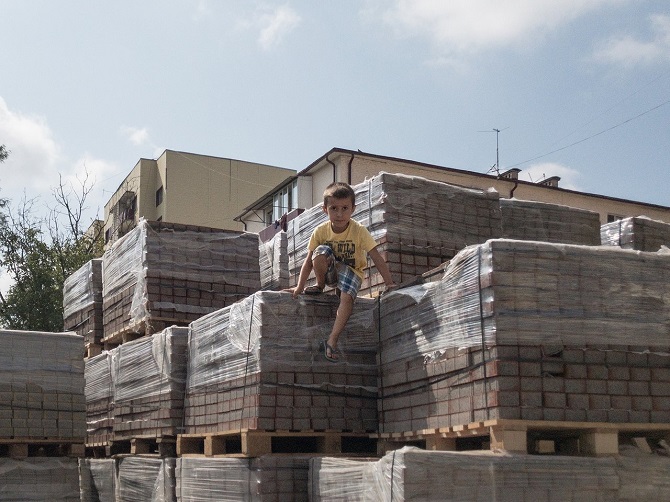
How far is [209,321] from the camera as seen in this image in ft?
21.6

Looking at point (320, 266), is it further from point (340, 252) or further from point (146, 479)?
point (146, 479)

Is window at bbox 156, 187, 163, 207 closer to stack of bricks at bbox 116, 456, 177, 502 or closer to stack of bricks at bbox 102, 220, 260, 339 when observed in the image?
stack of bricks at bbox 102, 220, 260, 339

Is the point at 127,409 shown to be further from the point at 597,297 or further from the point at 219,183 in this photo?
the point at 219,183

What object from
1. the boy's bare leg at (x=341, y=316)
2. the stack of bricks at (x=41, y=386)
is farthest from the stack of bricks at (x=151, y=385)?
the boy's bare leg at (x=341, y=316)

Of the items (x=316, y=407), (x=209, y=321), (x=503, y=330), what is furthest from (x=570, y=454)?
(x=209, y=321)

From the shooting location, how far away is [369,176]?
76.8ft

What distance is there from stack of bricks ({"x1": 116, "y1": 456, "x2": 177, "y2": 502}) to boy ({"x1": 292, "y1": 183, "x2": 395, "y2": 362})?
6.66ft

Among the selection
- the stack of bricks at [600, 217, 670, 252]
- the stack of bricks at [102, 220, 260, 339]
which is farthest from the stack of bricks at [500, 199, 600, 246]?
the stack of bricks at [102, 220, 260, 339]

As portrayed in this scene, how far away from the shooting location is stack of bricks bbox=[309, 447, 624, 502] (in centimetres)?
437

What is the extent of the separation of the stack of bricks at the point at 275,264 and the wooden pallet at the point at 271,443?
176 cm

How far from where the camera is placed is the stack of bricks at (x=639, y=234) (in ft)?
24.8

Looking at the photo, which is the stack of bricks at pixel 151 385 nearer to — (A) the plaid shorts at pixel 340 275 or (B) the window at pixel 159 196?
(A) the plaid shorts at pixel 340 275

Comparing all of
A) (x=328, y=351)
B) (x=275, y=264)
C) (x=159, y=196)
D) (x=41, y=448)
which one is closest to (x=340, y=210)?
(x=328, y=351)

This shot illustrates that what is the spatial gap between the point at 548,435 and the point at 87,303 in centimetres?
589
